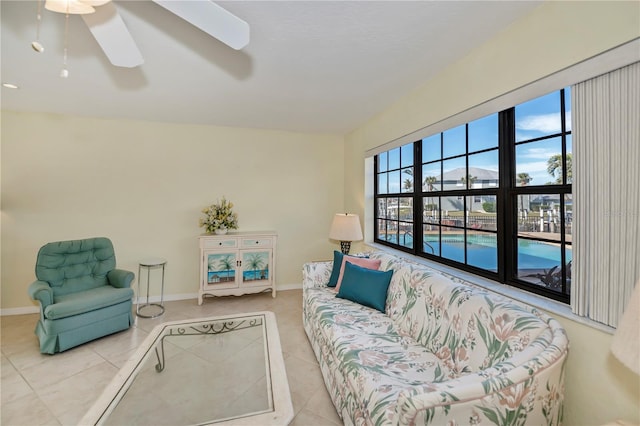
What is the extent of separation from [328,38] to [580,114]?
147 centimetres

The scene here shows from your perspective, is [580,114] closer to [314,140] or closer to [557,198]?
[557,198]

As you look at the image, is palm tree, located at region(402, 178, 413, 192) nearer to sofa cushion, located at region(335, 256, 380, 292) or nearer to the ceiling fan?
sofa cushion, located at region(335, 256, 380, 292)

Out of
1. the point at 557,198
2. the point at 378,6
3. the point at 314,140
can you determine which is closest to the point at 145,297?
the point at 314,140

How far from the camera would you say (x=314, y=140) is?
14.1 feet

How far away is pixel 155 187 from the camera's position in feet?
12.0

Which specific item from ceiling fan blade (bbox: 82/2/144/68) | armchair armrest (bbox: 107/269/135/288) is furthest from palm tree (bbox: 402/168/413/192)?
armchair armrest (bbox: 107/269/135/288)

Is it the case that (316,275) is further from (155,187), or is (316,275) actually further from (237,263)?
(155,187)

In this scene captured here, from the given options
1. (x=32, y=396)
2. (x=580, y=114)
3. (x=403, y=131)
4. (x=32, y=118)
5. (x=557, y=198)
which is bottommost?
(x=32, y=396)

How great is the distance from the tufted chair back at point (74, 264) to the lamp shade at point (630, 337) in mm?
3937

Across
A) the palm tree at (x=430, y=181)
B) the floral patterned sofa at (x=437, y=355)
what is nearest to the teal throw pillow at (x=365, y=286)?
the floral patterned sofa at (x=437, y=355)

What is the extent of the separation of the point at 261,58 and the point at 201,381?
2.28 meters

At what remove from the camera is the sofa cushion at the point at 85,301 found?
2.32 metres

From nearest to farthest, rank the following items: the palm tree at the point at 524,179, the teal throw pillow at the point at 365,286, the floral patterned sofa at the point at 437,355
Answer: the floral patterned sofa at the point at 437,355, the palm tree at the point at 524,179, the teal throw pillow at the point at 365,286

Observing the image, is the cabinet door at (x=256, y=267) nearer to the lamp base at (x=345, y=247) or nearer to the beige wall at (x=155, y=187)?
the beige wall at (x=155, y=187)
